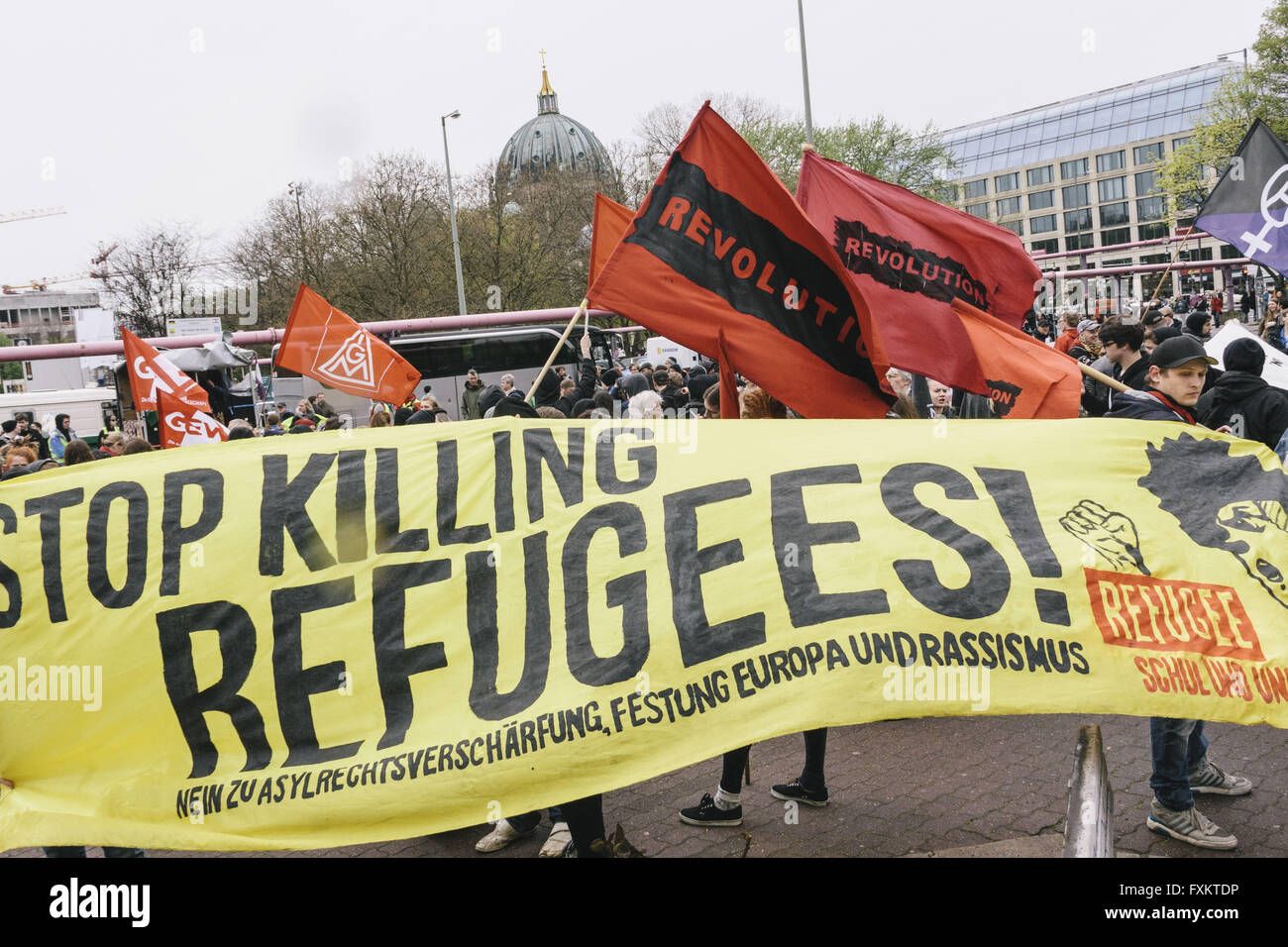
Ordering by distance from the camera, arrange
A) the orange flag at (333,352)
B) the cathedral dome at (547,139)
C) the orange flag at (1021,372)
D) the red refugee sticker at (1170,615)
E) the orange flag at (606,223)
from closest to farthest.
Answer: the red refugee sticker at (1170,615) < the orange flag at (1021,372) < the orange flag at (606,223) < the orange flag at (333,352) < the cathedral dome at (547,139)

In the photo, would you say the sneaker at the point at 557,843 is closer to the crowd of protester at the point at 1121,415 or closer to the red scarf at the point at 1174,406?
the crowd of protester at the point at 1121,415

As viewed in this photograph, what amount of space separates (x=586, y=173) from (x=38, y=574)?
57591mm

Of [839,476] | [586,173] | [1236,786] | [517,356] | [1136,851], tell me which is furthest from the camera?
[586,173]

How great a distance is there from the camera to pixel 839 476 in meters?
3.90

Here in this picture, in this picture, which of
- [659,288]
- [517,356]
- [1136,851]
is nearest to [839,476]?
[659,288]

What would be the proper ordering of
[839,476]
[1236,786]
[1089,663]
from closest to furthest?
[1089,663], [839,476], [1236,786]

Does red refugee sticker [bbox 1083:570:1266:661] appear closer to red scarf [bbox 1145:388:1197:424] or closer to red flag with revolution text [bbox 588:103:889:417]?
red scarf [bbox 1145:388:1197:424]

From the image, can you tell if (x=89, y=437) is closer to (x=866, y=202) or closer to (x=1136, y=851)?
(x=866, y=202)

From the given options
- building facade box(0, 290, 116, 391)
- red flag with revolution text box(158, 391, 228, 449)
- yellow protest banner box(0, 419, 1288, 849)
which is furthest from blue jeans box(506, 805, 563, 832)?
building facade box(0, 290, 116, 391)

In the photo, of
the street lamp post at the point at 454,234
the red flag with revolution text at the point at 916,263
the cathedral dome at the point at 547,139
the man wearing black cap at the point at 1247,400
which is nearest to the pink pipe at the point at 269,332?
the street lamp post at the point at 454,234

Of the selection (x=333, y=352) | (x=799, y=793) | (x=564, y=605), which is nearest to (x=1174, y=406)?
(x=799, y=793)

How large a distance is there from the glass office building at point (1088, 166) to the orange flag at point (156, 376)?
9326cm

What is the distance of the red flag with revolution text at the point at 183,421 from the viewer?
1005 centimetres

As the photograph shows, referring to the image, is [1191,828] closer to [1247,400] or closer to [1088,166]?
[1247,400]
